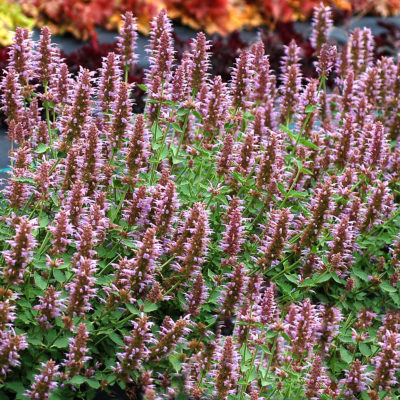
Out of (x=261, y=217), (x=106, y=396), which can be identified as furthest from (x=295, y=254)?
(x=106, y=396)

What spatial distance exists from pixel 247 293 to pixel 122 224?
82 centimetres

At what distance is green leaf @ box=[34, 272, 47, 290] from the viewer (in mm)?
3521

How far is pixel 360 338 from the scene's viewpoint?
12.9 ft

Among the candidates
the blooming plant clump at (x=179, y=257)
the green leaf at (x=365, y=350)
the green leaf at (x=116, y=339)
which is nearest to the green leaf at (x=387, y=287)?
the blooming plant clump at (x=179, y=257)

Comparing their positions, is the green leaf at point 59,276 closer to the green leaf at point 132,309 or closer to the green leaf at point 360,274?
the green leaf at point 132,309

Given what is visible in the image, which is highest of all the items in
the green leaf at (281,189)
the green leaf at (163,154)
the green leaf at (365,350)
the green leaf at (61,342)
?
the green leaf at (163,154)

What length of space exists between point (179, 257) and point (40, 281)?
690 millimetres

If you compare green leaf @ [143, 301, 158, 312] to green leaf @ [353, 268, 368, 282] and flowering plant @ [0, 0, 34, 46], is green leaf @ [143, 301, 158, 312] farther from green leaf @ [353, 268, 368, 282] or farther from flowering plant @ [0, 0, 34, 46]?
flowering plant @ [0, 0, 34, 46]

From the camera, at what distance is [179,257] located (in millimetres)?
3660

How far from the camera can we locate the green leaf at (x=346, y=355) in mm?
4037

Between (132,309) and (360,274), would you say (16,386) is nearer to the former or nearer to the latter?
(132,309)

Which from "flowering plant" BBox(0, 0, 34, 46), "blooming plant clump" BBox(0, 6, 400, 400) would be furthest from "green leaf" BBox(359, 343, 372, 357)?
"flowering plant" BBox(0, 0, 34, 46)

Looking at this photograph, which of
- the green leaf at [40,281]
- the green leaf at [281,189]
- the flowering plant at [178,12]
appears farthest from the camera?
the flowering plant at [178,12]

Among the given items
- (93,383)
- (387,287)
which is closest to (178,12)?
(387,287)
